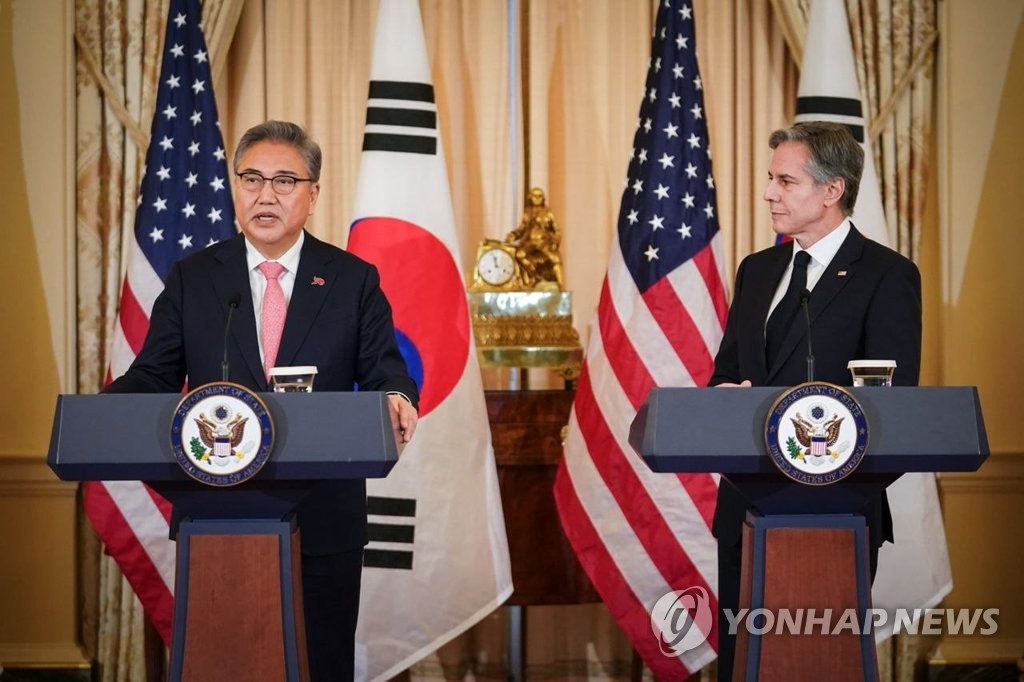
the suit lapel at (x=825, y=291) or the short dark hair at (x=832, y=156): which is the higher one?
the short dark hair at (x=832, y=156)

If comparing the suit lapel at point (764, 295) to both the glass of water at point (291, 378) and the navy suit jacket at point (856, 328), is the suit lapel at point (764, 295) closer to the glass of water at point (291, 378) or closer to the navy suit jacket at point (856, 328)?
the navy suit jacket at point (856, 328)

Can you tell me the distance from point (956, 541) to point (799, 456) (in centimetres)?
296

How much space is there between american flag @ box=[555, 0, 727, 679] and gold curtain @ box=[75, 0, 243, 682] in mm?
1795

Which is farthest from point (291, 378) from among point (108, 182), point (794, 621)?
point (108, 182)

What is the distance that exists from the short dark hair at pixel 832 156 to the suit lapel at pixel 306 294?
110 cm

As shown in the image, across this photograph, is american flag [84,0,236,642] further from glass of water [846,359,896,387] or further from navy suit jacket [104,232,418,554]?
glass of water [846,359,896,387]

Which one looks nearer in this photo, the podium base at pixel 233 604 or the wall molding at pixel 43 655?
the podium base at pixel 233 604

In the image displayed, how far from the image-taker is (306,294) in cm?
254

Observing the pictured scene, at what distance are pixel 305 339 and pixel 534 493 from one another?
78.0 inches

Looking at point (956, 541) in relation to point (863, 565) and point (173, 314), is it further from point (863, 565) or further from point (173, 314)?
point (173, 314)

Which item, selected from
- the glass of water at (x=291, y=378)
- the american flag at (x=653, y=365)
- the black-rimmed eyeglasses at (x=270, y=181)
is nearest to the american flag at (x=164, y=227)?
the american flag at (x=653, y=365)

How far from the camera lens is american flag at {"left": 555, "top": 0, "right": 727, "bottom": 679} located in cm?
388

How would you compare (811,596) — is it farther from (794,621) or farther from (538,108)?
(538,108)

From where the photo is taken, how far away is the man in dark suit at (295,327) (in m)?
2.48
